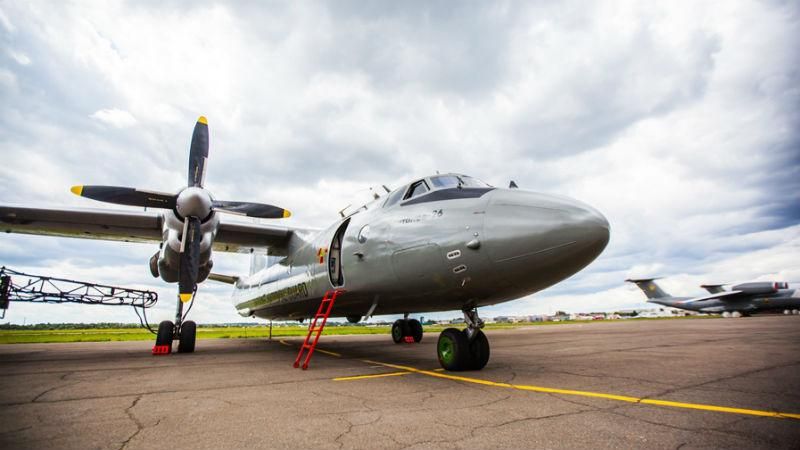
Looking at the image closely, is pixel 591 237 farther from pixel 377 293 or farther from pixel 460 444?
pixel 377 293

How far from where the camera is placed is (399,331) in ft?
49.7

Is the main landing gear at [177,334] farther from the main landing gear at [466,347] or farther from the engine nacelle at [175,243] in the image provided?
the main landing gear at [466,347]

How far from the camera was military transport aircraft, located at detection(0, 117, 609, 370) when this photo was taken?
16.9 feet

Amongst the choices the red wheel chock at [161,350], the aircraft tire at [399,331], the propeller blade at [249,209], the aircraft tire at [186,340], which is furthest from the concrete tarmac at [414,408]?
the aircraft tire at [399,331]

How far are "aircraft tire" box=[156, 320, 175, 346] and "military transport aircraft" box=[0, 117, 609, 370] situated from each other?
29 millimetres

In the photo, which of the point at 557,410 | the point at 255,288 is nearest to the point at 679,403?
the point at 557,410

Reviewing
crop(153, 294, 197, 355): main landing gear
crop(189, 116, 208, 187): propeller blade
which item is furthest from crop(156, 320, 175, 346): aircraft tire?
crop(189, 116, 208, 187): propeller blade

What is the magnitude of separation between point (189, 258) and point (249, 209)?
196 centimetres

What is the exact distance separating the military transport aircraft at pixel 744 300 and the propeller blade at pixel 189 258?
5177 centimetres

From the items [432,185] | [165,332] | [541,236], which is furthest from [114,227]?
[541,236]

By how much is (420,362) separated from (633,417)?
523cm

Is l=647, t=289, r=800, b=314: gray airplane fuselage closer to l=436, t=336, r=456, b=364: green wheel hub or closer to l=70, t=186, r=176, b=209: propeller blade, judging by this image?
l=436, t=336, r=456, b=364: green wheel hub

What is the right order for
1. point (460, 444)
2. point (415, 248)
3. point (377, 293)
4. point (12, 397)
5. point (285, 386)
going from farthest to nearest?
point (377, 293)
point (415, 248)
point (285, 386)
point (12, 397)
point (460, 444)

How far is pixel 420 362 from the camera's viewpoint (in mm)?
8266
